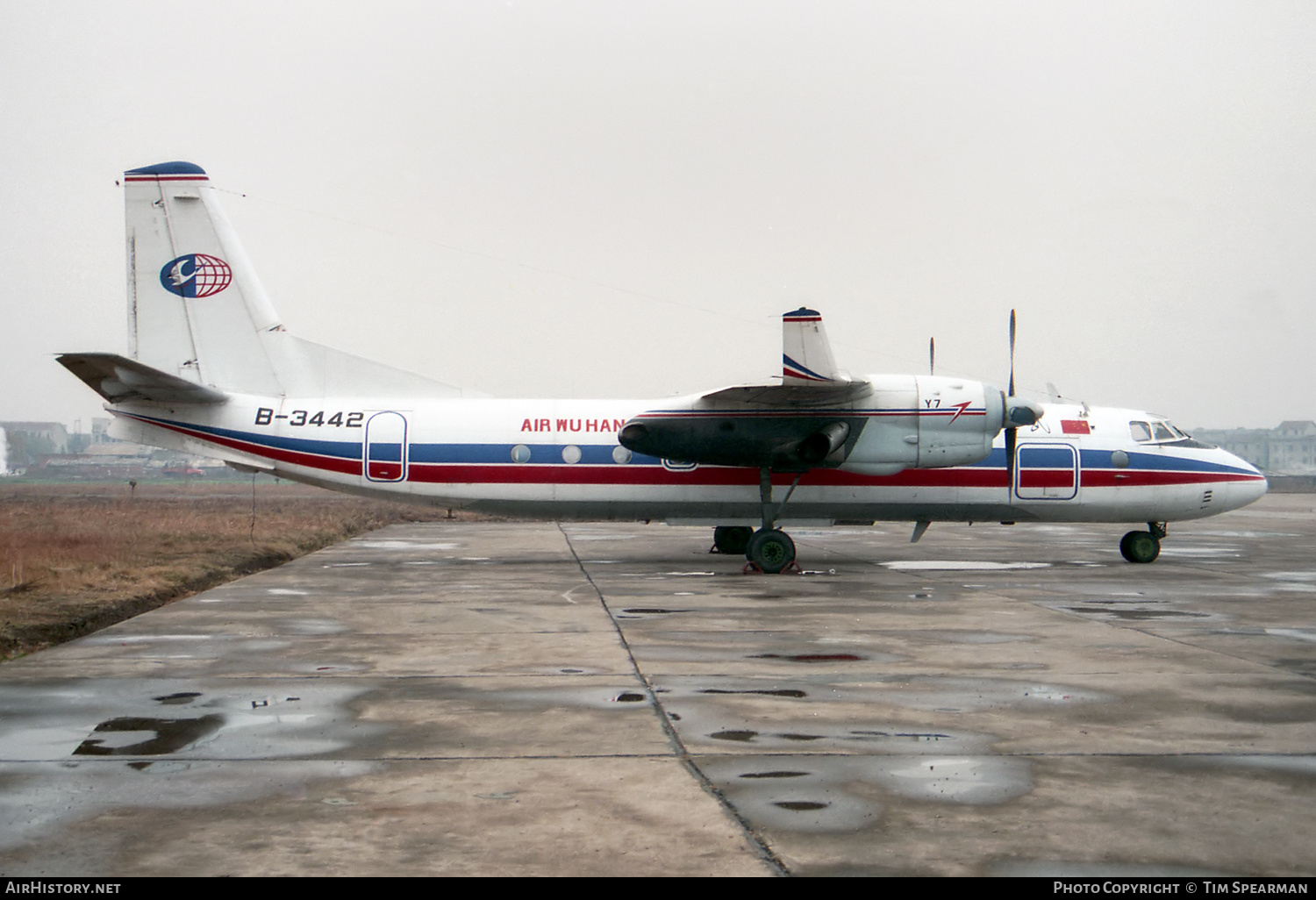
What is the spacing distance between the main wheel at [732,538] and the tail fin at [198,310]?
8832 mm

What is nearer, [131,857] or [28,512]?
[131,857]

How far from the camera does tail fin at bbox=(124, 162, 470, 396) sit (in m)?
22.2

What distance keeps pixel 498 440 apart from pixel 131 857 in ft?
55.2

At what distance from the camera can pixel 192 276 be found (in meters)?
22.3

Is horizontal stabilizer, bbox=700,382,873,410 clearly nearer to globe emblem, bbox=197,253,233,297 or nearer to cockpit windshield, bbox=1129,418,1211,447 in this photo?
cockpit windshield, bbox=1129,418,1211,447

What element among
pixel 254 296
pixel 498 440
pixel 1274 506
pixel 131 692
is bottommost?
pixel 1274 506

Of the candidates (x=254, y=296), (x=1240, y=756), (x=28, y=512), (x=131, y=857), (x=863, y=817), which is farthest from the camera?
(x=28, y=512)

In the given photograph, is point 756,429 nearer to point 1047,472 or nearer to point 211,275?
point 1047,472

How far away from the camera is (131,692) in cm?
946

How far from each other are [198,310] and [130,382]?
2.69m

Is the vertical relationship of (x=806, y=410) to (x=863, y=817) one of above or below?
above

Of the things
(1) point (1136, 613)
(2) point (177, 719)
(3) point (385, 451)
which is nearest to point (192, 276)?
(3) point (385, 451)

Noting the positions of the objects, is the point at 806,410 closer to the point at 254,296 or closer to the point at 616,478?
the point at 616,478
